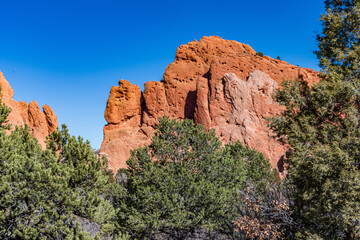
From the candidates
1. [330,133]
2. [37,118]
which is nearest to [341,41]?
[330,133]

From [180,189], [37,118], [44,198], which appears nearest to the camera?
[44,198]

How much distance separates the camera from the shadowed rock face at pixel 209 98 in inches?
1858

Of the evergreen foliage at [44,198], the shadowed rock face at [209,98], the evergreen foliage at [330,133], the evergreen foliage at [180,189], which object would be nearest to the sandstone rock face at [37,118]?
the shadowed rock face at [209,98]

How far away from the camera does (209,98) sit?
49.1 meters

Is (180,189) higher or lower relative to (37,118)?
lower

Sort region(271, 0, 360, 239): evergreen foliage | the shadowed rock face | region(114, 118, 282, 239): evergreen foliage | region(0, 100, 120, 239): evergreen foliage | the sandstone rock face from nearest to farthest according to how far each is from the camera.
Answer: region(271, 0, 360, 239): evergreen foliage < region(0, 100, 120, 239): evergreen foliage < region(114, 118, 282, 239): evergreen foliage < the shadowed rock face < the sandstone rock face

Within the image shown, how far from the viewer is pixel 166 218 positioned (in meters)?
14.8

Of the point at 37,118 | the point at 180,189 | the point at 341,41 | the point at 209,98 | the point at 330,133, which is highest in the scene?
the point at 209,98

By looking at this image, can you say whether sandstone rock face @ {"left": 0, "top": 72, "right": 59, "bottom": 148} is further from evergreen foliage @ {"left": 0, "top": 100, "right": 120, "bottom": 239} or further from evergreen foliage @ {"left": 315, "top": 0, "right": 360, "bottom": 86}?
evergreen foliage @ {"left": 315, "top": 0, "right": 360, "bottom": 86}

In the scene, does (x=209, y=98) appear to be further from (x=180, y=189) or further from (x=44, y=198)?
(x=44, y=198)

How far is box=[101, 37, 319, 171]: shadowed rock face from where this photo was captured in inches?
1858

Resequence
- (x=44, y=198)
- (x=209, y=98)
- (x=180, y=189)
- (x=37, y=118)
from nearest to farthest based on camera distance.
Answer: (x=44, y=198) → (x=180, y=189) → (x=209, y=98) → (x=37, y=118)

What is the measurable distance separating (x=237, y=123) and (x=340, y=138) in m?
38.3

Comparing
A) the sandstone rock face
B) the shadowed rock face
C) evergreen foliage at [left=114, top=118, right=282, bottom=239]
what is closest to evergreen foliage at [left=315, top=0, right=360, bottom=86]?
evergreen foliage at [left=114, top=118, right=282, bottom=239]
